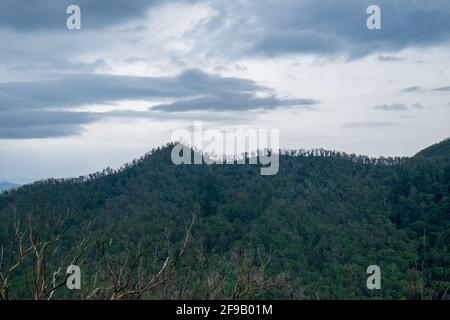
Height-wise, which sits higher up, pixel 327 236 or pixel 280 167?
pixel 280 167

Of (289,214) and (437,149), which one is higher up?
(437,149)

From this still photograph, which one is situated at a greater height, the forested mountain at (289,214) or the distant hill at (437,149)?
the distant hill at (437,149)

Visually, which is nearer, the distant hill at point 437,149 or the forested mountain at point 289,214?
the forested mountain at point 289,214

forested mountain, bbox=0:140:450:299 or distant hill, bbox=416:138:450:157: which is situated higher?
distant hill, bbox=416:138:450:157

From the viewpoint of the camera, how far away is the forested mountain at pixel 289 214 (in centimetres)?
2855

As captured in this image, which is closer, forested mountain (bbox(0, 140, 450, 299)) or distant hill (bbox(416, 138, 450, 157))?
forested mountain (bbox(0, 140, 450, 299))

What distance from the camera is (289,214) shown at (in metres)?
39.8

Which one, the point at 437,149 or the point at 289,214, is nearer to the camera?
the point at 289,214

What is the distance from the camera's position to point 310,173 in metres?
47.4

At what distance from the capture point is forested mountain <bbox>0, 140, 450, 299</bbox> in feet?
93.7
